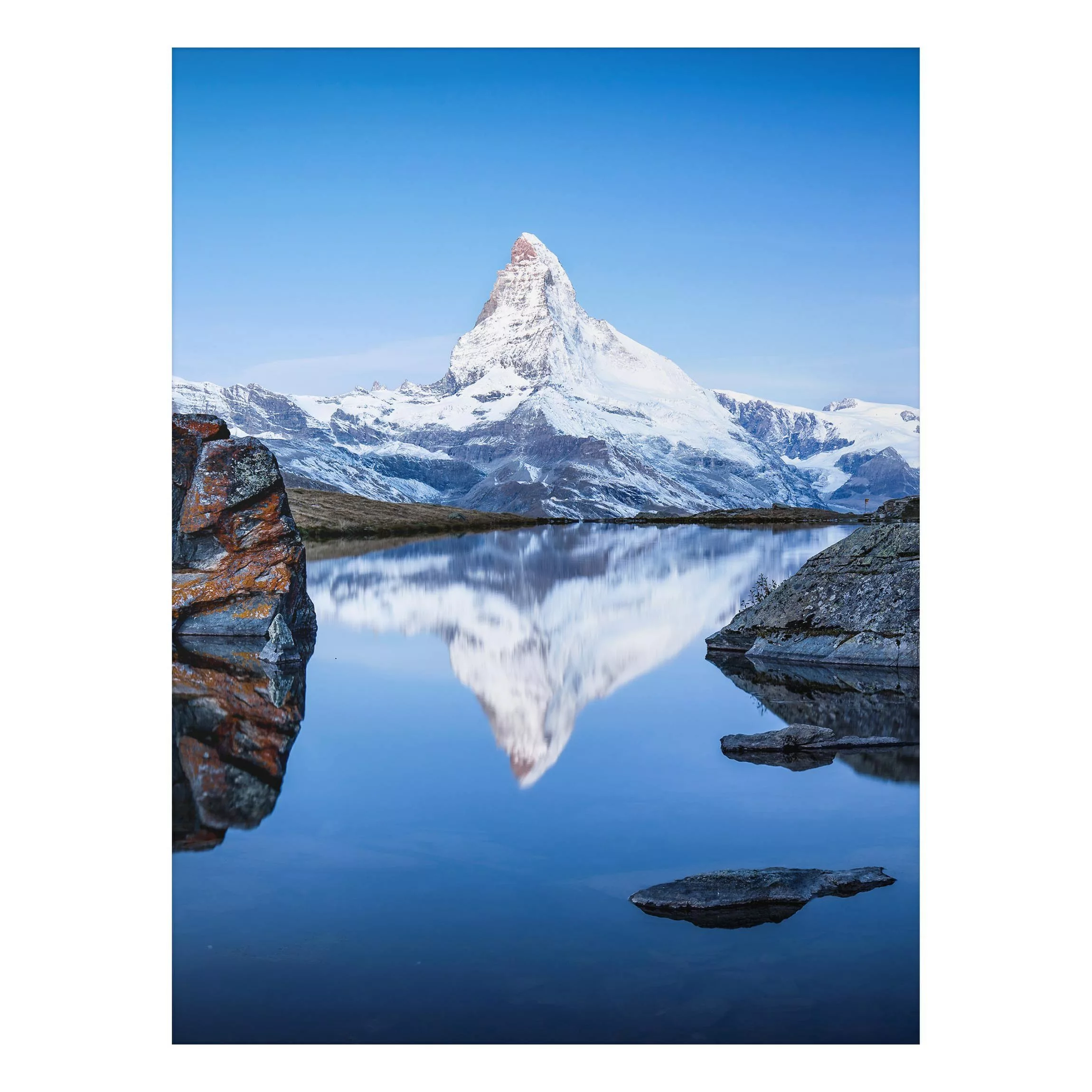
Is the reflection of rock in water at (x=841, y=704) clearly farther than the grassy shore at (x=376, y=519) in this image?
No

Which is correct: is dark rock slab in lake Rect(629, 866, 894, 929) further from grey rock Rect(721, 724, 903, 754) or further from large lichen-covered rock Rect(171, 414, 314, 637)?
large lichen-covered rock Rect(171, 414, 314, 637)

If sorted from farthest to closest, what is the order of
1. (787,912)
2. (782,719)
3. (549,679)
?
(549,679), (782,719), (787,912)

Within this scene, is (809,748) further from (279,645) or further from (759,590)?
(759,590)

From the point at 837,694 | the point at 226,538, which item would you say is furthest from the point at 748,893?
the point at 226,538

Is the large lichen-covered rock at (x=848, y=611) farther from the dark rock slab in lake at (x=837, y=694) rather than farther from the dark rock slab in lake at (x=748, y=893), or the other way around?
the dark rock slab in lake at (x=748, y=893)

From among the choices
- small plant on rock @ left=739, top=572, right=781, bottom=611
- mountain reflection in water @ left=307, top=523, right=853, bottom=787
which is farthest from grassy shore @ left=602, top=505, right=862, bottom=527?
small plant on rock @ left=739, top=572, right=781, bottom=611

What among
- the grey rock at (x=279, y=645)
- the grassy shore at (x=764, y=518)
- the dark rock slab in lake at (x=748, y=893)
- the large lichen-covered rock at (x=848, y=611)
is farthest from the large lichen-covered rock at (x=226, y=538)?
the grassy shore at (x=764, y=518)
